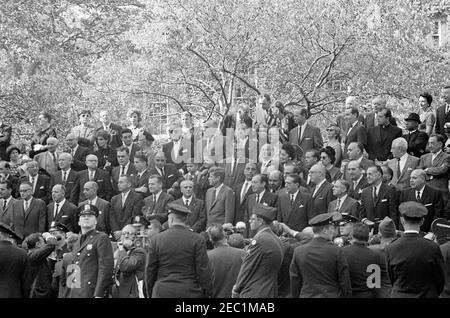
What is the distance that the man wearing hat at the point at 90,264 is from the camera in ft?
38.4

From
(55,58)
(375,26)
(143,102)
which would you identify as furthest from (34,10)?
(375,26)

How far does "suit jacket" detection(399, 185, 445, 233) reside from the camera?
46.7 feet

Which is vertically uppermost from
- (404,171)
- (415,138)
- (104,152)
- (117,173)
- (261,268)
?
(415,138)

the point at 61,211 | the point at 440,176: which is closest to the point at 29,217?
the point at 61,211

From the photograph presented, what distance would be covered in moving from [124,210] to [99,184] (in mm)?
1488

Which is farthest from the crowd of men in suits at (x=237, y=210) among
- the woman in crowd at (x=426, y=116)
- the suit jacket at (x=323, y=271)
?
the woman in crowd at (x=426, y=116)

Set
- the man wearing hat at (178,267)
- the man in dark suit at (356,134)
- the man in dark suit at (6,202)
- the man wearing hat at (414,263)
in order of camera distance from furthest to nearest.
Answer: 1. the man in dark suit at (356,134)
2. the man in dark suit at (6,202)
3. the man wearing hat at (178,267)
4. the man wearing hat at (414,263)

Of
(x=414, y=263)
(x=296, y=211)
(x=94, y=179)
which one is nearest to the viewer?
(x=414, y=263)

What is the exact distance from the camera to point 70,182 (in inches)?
666

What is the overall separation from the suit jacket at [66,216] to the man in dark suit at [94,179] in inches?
39.9

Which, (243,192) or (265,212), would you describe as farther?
(243,192)

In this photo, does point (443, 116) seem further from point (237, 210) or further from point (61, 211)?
point (61, 211)

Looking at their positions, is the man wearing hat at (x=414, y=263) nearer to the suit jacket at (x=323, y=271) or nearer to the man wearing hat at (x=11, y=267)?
the suit jacket at (x=323, y=271)
